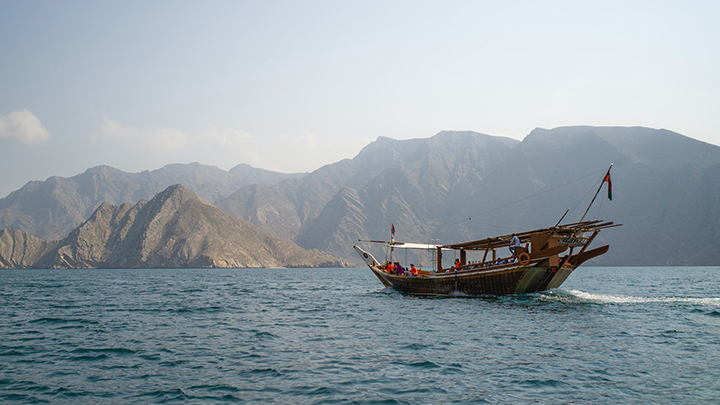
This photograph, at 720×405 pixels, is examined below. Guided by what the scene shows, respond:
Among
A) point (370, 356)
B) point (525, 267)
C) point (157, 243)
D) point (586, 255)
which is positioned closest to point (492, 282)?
point (525, 267)

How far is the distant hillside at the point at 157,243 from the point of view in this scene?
158m

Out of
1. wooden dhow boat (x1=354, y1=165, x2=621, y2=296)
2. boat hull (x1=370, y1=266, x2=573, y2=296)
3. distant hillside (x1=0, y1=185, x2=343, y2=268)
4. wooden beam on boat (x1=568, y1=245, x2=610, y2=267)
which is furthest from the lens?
distant hillside (x1=0, y1=185, x2=343, y2=268)

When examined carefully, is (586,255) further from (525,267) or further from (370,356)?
(370,356)

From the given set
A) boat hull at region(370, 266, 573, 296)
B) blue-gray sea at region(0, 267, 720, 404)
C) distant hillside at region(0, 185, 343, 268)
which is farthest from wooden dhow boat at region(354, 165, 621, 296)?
distant hillside at region(0, 185, 343, 268)

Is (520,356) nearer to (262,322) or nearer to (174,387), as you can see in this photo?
(174,387)

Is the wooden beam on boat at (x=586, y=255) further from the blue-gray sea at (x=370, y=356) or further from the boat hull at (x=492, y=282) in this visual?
the blue-gray sea at (x=370, y=356)

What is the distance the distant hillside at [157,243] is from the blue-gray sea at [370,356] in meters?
136

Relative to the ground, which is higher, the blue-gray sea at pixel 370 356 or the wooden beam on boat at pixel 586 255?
the wooden beam on boat at pixel 586 255

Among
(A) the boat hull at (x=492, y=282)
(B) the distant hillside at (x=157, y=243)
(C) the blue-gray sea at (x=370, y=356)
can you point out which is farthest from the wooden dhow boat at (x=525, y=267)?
(B) the distant hillside at (x=157, y=243)

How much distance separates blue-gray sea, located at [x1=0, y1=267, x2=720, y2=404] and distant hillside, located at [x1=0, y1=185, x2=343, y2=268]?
445 feet

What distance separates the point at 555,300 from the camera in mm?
32125

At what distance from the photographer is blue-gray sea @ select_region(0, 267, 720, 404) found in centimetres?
1188

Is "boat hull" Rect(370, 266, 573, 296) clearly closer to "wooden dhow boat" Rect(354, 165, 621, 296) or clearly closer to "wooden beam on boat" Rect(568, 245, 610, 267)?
"wooden dhow boat" Rect(354, 165, 621, 296)

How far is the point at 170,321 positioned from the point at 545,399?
19646mm
